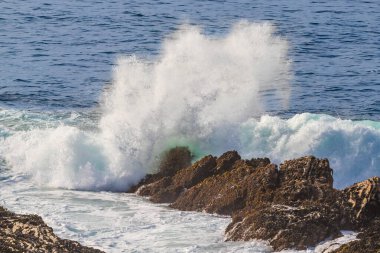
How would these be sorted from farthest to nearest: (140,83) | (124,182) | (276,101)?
(276,101)
(140,83)
(124,182)

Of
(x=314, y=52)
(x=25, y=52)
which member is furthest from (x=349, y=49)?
(x=25, y=52)

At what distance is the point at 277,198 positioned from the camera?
17.9m

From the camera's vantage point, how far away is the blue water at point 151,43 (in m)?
30.4

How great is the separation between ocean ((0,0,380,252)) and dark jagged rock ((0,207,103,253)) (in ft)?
3.88

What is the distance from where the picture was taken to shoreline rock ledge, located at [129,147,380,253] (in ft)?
53.8

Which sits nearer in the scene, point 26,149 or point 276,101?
point 26,149

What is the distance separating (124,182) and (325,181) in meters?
5.30

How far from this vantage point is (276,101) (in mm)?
30406

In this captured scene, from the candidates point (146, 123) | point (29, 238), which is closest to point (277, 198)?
point (29, 238)

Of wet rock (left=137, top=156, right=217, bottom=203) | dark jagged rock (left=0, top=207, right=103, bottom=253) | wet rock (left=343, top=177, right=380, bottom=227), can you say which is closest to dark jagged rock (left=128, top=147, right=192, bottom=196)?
wet rock (left=137, top=156, right=217, bottom=203)

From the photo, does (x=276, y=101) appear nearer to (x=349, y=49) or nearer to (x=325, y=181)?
(x=349, y=49)

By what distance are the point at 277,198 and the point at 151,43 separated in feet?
68.5

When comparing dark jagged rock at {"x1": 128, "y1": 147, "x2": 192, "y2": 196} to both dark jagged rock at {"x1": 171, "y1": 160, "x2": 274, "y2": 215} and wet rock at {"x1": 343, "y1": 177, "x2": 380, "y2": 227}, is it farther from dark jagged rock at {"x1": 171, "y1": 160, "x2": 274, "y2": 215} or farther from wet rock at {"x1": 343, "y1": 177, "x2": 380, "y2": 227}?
wet rock at {"x1": 343, "y1": 177, "x2": 380, "y2": 227}

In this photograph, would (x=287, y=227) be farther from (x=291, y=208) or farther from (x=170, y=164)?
(x=170, y=164)
